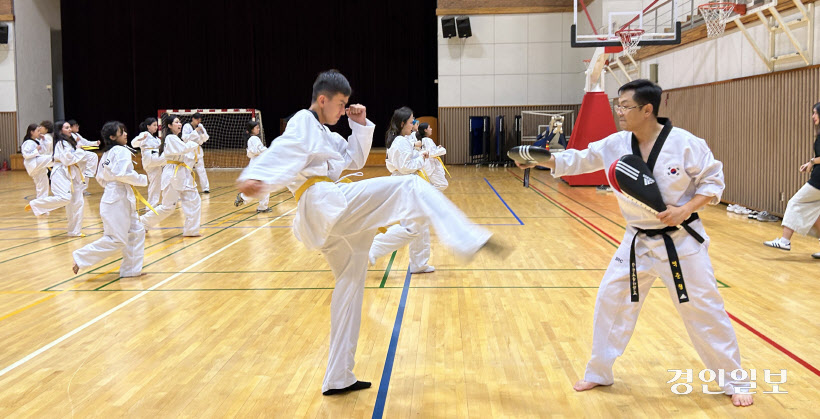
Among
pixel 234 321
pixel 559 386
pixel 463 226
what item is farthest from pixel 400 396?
pixel 234 321

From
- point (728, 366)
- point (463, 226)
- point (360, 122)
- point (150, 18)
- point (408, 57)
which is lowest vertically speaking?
point (728, 366)

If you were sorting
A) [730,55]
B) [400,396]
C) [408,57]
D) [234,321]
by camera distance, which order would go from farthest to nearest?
1. [408,57]
2. [730,55]
3. [234,321]
4. [400,396]

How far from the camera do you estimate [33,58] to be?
2319 cm

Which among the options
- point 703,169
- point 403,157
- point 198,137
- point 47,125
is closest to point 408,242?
point 403,157

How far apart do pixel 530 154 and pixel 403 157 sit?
3183 mm

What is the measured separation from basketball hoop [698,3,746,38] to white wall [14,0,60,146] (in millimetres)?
21279

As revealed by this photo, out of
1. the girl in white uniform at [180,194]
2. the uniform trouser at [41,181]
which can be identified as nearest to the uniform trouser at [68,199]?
the girl in white uniform at [180,194]

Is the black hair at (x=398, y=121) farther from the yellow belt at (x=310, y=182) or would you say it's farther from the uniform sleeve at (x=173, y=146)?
the uniform sleeve at (x=173, y=146)

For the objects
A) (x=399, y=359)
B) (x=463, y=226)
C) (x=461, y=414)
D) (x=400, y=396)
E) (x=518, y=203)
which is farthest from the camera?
(x=518, y=203)

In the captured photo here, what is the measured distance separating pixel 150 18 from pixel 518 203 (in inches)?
769

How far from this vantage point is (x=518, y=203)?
12.4 metres

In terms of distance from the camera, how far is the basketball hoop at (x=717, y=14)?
10312 mm

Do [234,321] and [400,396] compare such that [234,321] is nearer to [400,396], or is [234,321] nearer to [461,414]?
[400,396]

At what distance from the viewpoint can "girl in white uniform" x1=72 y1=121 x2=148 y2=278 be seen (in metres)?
6.45
